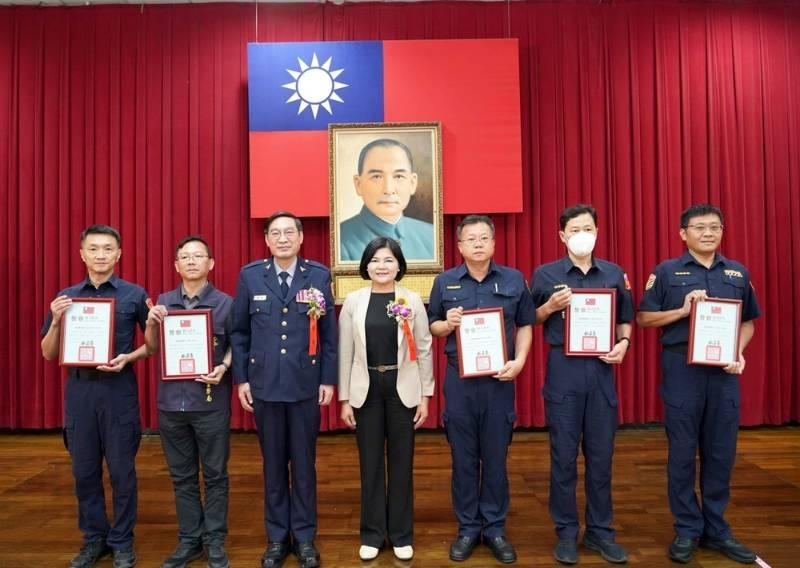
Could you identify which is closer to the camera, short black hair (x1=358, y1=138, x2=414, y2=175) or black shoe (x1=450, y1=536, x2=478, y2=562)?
black shoe (x1=450, y1=536, x2=478, y2=562)

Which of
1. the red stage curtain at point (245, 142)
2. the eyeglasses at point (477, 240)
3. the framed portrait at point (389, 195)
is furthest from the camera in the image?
the red stage curtain at point (245, 142)

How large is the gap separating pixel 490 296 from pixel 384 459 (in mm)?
918

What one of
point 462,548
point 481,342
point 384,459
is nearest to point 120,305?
point 384,459

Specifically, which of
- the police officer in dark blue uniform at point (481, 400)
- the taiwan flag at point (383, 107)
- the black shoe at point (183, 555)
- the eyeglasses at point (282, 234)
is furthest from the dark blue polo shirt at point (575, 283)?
the taiwan flag at point (383, 107)

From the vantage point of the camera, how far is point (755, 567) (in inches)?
96.7

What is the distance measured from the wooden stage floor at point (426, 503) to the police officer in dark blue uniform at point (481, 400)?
0.19 metres

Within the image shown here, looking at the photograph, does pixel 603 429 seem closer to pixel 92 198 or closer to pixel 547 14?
pixel 547 14

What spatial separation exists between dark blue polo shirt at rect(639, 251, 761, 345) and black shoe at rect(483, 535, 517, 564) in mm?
1228

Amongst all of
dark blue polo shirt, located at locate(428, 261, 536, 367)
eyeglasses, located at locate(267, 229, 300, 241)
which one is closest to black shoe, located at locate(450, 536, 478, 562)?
dark blue polo shirt, located at locate(428, 261, 536, 367)

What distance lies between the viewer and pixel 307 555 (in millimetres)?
2477

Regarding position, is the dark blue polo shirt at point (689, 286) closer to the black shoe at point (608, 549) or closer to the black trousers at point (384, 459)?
the black shoe at point (608, 549)

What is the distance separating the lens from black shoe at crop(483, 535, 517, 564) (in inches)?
99.0

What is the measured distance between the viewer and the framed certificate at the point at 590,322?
98.6 inches

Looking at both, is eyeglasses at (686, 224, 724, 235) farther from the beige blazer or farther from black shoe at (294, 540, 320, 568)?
black shoe at (294, 540, 320, 568)
